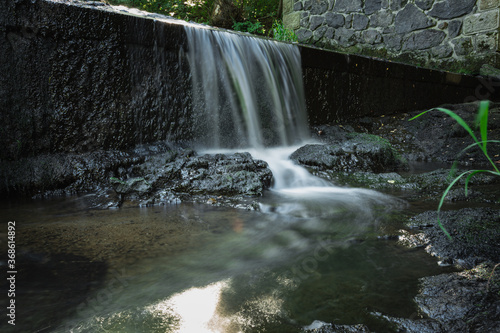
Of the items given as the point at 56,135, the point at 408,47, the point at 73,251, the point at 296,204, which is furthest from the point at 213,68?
the point at 408,47

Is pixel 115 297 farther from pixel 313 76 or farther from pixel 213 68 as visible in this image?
pixel 313 76

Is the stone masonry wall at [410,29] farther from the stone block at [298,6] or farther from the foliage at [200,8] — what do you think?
the foliage at [200,8]

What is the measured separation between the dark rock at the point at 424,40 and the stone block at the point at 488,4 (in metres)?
0.75

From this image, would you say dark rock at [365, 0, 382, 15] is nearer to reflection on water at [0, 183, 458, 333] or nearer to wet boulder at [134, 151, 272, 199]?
wet boulder at [134, 151, 272, 199]

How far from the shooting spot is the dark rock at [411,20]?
7223 mm

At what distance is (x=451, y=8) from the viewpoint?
682 centimetres

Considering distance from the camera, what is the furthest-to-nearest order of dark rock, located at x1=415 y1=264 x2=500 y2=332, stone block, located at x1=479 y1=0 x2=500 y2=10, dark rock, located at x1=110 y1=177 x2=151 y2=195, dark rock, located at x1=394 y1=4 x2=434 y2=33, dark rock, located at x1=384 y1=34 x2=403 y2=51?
dark rock, located at x1=384 y1=34 x2=403 y2=51, dark rock, located at x1=394 y1=4 x2=434 y2=33, stone block, located at x1=479 y1=0 x2=500 y2=10, dark rock, located at x1=110 y1=177 x2=151 y2=195, dark rock, located at x1=415 y1=264 x2=500 y2=332

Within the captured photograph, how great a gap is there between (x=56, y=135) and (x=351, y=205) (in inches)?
98.7

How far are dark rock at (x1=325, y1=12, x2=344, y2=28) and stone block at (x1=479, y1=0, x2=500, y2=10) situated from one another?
9.43 ft

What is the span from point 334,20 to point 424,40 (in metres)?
2.19

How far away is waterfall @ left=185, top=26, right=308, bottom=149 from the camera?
12.6 feet

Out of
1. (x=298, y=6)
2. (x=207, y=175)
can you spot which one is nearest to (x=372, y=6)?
(x=298, y=6)

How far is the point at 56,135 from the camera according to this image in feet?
9.62

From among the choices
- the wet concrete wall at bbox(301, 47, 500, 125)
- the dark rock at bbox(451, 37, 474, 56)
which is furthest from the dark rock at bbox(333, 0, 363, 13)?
the wet concrete wall at bbox(301, 47, 500, 125)
